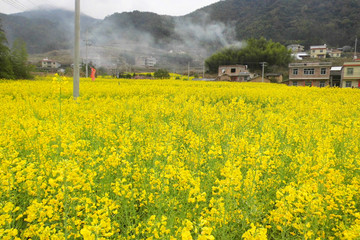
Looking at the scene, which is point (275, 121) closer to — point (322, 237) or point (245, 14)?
point (322, 237)

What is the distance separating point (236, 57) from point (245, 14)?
3375 inches

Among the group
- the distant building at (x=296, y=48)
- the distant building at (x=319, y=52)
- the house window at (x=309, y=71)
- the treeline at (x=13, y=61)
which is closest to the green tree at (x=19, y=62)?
the treeline at (x=13, y=61)

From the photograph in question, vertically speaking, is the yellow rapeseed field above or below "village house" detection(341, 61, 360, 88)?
below

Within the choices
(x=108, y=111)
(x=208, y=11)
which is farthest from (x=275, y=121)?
(x=208, y=11)

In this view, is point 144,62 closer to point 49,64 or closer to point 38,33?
point 49,64

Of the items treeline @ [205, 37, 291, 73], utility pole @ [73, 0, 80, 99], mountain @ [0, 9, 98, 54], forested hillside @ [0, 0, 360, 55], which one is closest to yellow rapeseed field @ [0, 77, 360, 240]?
utility pole @ [73, 0, 80, 99]

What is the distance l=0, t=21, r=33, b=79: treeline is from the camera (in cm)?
1958

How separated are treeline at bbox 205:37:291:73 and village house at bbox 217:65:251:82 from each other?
19.8 feet

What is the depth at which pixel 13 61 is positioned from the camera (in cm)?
2100

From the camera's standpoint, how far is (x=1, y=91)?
37.5 feet

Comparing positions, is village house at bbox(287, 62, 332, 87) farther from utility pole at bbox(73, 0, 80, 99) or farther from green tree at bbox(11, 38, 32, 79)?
utility pole at bbox(73, 0, 80, 99)

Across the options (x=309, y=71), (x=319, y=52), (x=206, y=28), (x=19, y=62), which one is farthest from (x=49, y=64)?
(x=206, y=28)

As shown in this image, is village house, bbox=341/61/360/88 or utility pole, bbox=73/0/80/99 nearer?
utility pole, bbox=73/0/80/99

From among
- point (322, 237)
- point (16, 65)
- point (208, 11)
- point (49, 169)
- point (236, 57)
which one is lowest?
point (322, 237)
